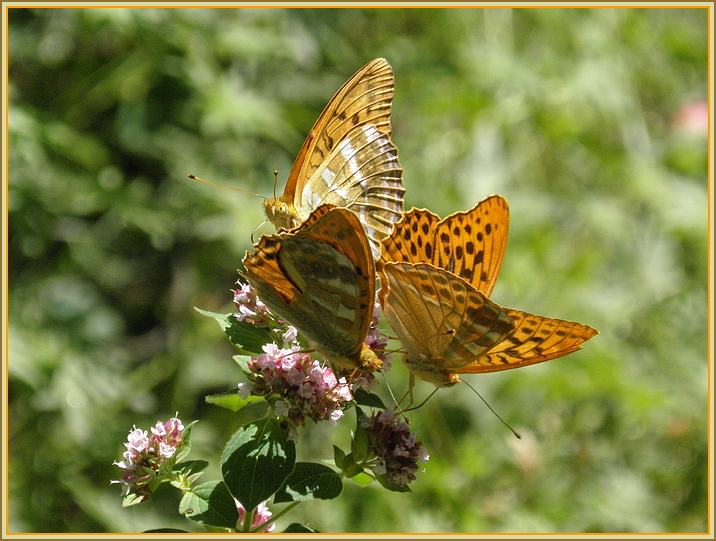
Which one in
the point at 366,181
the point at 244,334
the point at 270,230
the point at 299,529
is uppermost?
the point at 270,230

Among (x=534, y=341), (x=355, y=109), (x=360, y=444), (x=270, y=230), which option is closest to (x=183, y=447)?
(x=360, y=444)

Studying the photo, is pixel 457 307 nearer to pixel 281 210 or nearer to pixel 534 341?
pixel 534 341

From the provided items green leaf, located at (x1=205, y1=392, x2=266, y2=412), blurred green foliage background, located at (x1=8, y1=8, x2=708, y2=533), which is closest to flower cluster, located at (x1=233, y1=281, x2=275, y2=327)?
green leaf, located at (x1=205, y1=392, x2=266, y2=412)

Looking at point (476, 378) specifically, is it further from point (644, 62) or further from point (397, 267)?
point (644, 62)

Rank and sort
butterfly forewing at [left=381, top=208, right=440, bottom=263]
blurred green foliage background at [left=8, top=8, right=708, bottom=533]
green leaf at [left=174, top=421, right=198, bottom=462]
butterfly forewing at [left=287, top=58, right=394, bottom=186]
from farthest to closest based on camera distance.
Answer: blurred green foliage background at [left=8, top=8, right=708, bottom=533], butterfly forewing at [left=287, top=58, right=394, bottom=186], butterfly forewing at [left=381, top=208, right=440, bottom=263], green leaf at [left=174, top=421, right=198, bottom=462]

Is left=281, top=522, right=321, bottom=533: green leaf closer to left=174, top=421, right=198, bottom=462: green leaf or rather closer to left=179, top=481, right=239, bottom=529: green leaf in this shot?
left=179, top=481, right=239, bottom=529: green leaf
